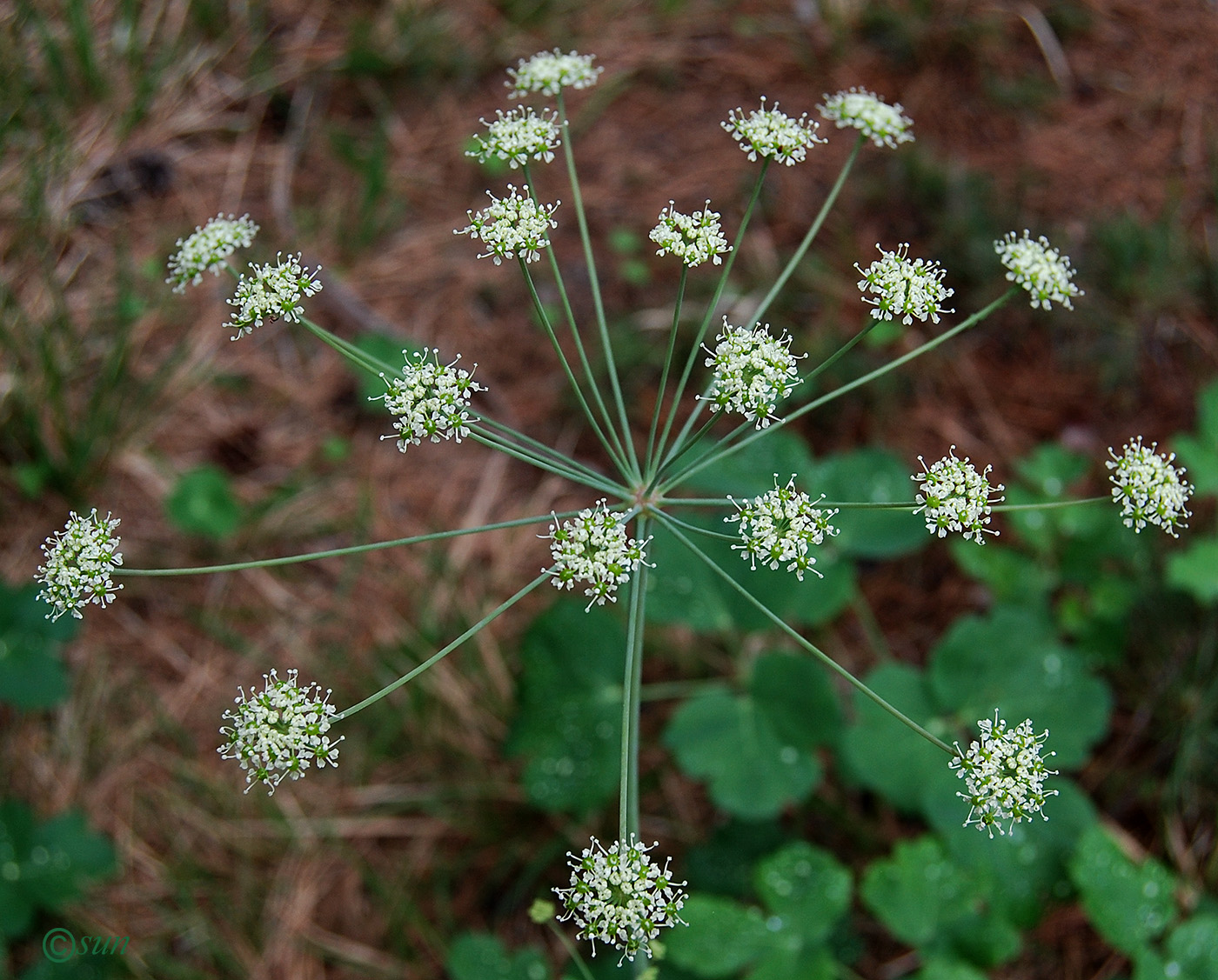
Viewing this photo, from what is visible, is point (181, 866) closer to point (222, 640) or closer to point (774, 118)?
point (222, 640)

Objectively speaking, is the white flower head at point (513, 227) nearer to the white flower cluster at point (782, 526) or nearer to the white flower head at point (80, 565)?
the white flower cluster at point (782, 526)

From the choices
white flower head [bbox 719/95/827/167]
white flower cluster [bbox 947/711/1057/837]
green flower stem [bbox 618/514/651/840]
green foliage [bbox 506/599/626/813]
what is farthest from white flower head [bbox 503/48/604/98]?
white flower cluster [bbox 947/711/1057/837]

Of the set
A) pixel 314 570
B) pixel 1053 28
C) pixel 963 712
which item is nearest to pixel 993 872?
pixel 963 712

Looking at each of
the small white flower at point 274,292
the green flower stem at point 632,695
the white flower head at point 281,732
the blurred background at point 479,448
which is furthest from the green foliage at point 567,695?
the small white flower at point 274,292

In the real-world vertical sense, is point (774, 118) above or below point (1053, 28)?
below

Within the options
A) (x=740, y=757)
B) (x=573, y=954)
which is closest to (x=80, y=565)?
(x=573, y=954)
